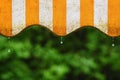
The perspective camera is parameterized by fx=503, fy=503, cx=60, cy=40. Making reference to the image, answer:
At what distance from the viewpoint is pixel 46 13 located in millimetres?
1943

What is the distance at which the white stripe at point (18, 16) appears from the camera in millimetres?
1943

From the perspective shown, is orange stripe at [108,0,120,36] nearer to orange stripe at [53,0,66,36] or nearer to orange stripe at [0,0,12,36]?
orange stripe at [53,0,66,36]

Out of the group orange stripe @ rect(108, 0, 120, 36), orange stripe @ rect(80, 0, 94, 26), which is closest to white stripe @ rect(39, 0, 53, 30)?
orange stripe @ rect(80, 0, 94, 26)

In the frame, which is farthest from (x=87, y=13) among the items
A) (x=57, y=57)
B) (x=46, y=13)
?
(x=57, y=57)

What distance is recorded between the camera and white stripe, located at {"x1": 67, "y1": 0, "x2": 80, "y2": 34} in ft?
6.36

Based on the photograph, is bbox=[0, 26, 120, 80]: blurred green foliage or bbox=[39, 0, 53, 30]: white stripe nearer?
bbox=[39, 0, 53, 30]: white stripe

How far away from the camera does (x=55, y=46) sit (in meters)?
3.18

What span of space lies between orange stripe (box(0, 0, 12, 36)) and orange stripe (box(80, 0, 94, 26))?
0.28 meters

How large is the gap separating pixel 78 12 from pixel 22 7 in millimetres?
218

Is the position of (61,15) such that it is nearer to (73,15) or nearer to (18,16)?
(73,15)

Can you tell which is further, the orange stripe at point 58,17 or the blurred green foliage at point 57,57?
the blurred green foliage at point 57,57

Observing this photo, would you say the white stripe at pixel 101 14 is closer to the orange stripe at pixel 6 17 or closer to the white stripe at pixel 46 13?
the white stripe at pixel 46 13

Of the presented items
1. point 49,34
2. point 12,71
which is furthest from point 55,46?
point 12,71

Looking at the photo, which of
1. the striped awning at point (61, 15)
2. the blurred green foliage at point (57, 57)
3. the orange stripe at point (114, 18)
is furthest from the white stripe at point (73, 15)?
the blurred green foliage at point (57, 57)
